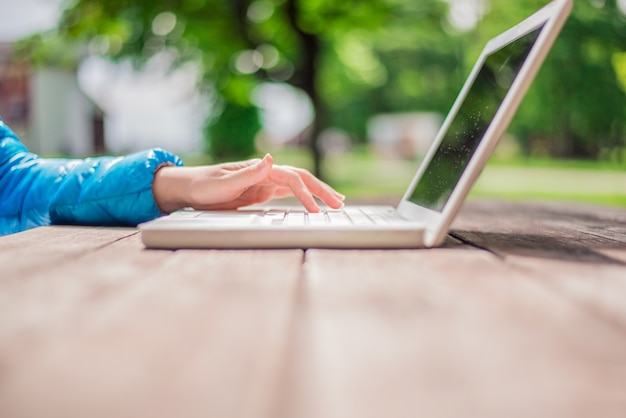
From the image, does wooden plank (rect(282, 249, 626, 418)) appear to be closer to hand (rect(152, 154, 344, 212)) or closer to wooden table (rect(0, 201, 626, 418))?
wooden table (rect(0, 201, 626, 418))

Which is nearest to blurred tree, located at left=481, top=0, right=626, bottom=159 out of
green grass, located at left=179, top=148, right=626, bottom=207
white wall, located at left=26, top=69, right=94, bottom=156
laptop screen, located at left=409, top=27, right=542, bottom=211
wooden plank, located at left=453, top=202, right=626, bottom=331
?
green grass, located at left=179, top=148, right=626, bottom=207

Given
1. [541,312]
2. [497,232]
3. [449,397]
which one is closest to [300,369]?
[449,397]

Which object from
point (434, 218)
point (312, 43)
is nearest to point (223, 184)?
point (434, 218)

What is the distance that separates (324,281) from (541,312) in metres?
0.24

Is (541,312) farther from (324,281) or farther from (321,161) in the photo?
(321,161)

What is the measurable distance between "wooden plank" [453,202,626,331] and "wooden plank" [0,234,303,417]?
1.00ft

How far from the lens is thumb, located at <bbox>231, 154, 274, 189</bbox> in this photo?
3.75 feet

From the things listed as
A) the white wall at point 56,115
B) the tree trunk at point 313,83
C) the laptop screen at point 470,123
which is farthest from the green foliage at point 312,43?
the laptop screen at point 470,123

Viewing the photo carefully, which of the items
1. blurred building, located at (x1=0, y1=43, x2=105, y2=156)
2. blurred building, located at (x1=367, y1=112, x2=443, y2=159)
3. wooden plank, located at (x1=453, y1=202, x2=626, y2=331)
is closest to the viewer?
wooden plank, located at (x1=453, y1=202, x2=626, y2=331)

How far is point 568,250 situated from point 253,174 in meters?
0.58

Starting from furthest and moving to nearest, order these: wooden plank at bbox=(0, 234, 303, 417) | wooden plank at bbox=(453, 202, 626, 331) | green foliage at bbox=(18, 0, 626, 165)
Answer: green foliage at bbox=(18, 0, 626, 165), wooden plank at bbox=(453, 202, 626, 331), wooden plank at bbox=(0, 234, 303, 417)

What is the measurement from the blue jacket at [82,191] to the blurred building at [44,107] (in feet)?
61.7

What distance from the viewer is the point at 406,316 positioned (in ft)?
1.77

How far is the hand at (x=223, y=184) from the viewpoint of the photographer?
3.86ft
